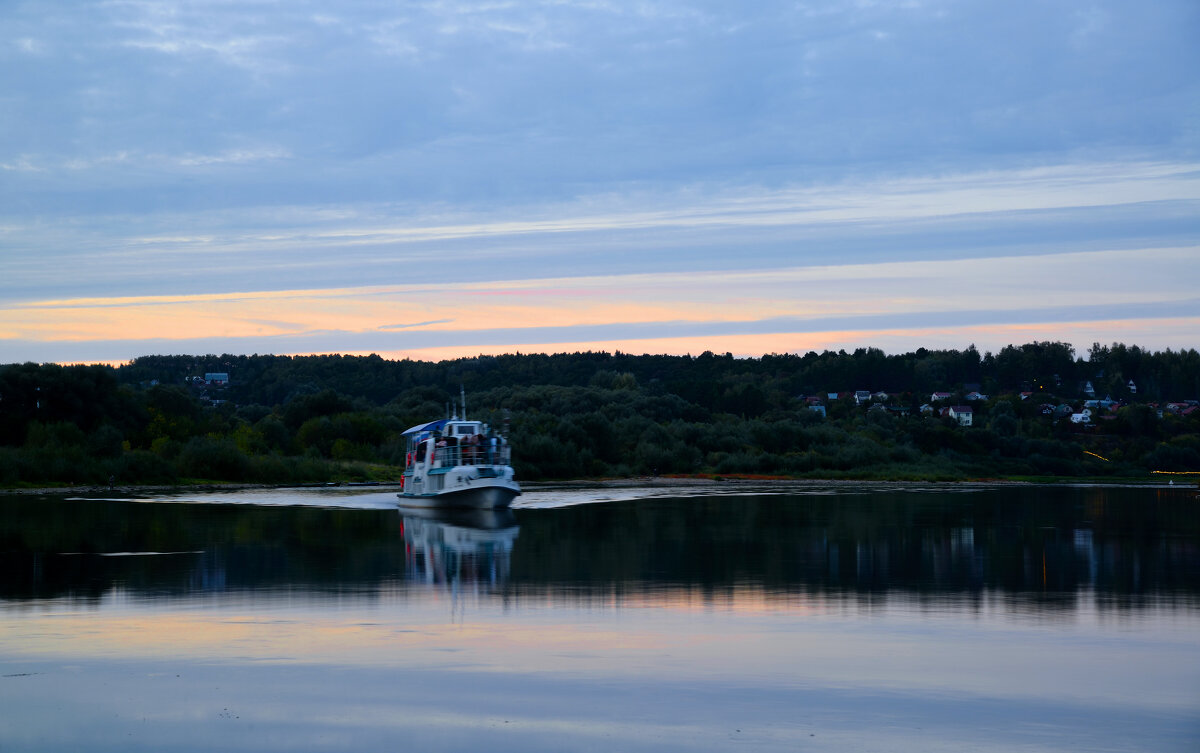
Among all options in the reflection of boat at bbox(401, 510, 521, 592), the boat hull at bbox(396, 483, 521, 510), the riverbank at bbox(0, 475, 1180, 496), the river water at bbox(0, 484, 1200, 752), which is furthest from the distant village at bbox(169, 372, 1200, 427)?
the river water at bbox(0, 484, 1200, 752)

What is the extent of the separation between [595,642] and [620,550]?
43.8ft

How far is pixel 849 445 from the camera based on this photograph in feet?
318

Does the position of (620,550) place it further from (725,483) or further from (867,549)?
(725,483)

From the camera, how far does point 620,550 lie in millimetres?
28828

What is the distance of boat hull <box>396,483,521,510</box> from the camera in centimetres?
4694

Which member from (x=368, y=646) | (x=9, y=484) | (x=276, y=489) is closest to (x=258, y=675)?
(x=368, y=646)

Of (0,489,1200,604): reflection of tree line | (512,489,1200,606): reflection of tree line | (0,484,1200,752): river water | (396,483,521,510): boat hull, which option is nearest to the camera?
(0,484,1200,752): river water

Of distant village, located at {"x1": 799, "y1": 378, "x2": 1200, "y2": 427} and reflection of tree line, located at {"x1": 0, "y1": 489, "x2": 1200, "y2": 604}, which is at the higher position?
distant village, located at {"x1": 799, "y1": 378, "x2": 1200, "y2": 427}

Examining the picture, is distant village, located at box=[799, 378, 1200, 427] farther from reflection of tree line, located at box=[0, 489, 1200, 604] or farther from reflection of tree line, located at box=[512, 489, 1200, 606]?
reflection of tree line, located at box=[0, 489, 1200, 604]

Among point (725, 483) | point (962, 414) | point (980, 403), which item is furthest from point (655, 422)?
point (980, 403)

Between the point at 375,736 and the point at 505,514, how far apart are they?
34943 mm

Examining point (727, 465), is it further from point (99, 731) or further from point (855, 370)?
point (99, 731)

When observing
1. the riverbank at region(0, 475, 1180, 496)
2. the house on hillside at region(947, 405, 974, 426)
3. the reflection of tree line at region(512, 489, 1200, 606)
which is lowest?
the riverbank at region(0, 475, 1180, 496)

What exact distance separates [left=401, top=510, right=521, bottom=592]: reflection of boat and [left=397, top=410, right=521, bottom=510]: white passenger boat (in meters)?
0.68
